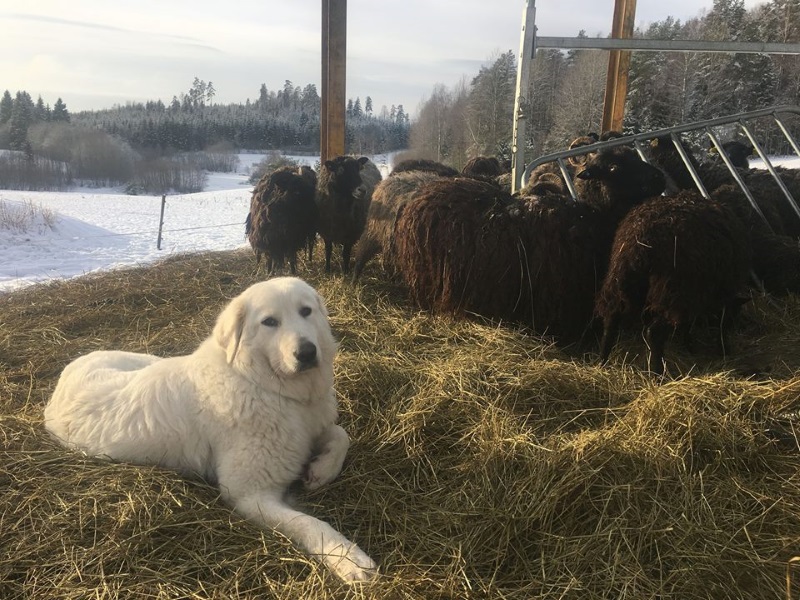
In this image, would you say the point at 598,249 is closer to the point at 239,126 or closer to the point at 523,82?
the point at 523,82

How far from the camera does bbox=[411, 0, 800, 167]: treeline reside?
28.1m

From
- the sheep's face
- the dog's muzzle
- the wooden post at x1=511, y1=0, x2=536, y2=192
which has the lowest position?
the dog's muzzle

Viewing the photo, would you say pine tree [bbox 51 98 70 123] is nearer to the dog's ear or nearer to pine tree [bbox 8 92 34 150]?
pine tree [bbox 8 92 34 150]

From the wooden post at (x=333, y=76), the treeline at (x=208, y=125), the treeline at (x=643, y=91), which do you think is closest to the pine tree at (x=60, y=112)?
the treeline at (x=208, y=125)

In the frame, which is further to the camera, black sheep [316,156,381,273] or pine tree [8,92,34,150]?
pine tree [8,92,34,150]

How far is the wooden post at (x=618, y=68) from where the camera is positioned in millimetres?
9219

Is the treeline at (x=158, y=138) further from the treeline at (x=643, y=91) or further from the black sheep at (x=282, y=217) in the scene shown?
the black sheep at (x=282, y=217)

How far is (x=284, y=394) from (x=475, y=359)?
1.71 m

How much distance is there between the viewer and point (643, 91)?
1288 inches

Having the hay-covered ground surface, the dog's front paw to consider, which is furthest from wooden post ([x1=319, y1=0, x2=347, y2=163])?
the dog's front paw

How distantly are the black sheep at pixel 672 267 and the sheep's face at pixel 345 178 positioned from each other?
4.26 meters

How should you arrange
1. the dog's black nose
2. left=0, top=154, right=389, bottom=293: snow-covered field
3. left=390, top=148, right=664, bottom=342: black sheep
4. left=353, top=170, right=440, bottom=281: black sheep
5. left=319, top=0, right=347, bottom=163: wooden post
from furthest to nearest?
left=0, top=154, right=389, bottom=293: snow-covered field, left=319, top=0, right=347, bottom=163: wooden post, left=353, top=170, right=440, bottom=281: black sheep, left=390, top=148, right=664, bottom=342: black sheep, the dog's black nose

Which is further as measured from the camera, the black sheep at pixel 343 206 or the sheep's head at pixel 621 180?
the black sheep at pixel 343 206

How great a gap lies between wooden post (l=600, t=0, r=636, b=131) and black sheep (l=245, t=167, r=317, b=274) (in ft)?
18.9
